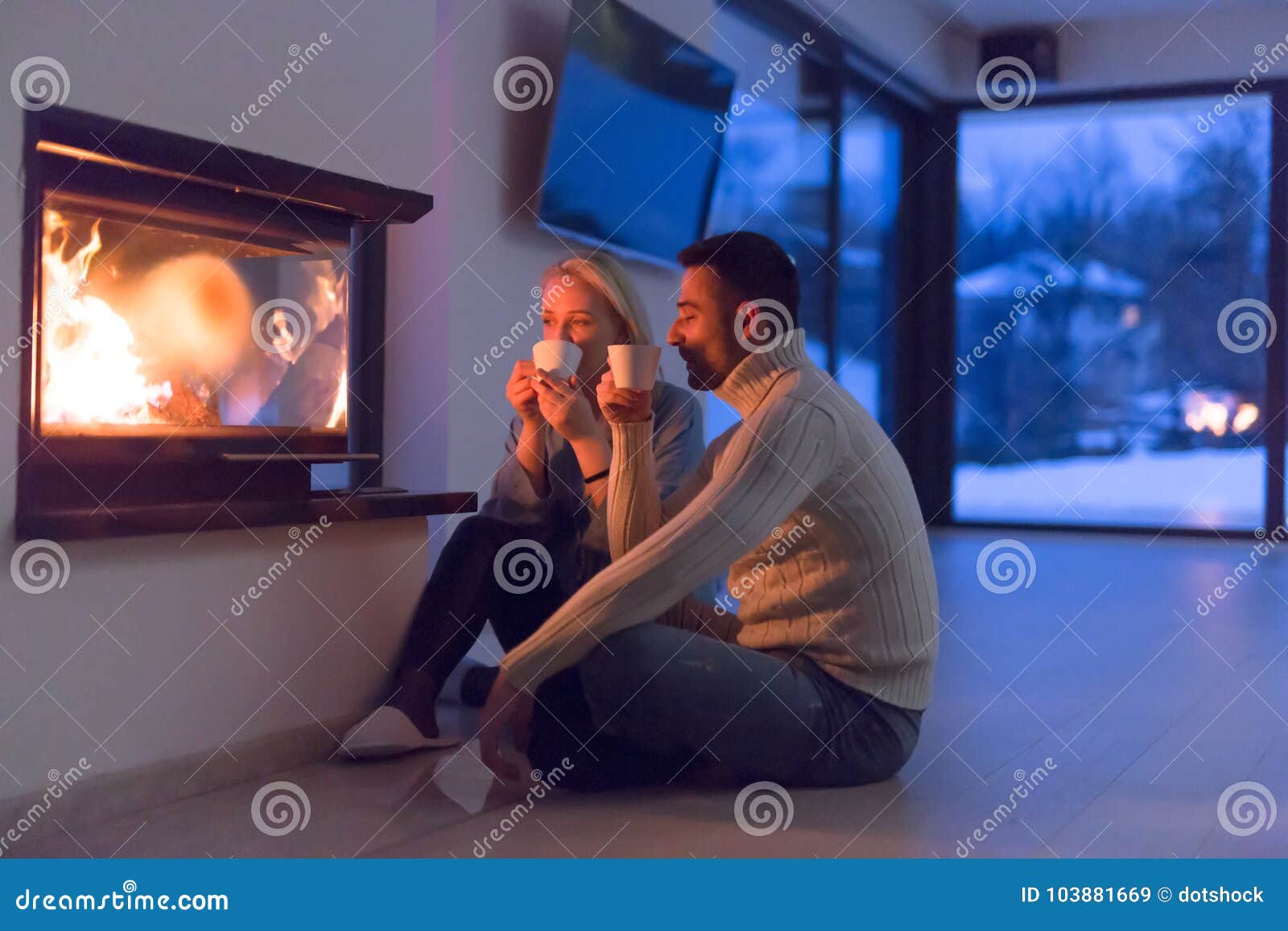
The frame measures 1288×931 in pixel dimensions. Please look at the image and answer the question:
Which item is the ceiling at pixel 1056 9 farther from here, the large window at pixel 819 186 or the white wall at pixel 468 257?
the white wall at pixel 468 257

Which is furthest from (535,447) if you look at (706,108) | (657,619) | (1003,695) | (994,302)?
(994,302)

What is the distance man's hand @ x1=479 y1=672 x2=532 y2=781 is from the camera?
2074 millimetres

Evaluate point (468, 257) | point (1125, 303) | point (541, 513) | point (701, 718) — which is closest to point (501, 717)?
point (701, 718)

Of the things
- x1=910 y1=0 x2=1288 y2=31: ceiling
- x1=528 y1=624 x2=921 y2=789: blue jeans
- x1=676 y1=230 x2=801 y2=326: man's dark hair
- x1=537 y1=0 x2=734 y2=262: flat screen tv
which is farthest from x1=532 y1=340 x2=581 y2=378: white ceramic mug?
x1=910 y1=0 x2=1288 y2=31: ceiling

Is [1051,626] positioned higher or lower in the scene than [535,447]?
lower

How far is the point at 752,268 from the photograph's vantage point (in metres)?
2.20

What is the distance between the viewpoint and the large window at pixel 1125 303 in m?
7.00

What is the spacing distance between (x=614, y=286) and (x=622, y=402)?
0.47 metres

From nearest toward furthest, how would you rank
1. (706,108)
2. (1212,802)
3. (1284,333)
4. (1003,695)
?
(1212,802)
(1003,695)
(706,108)
(1284,333)

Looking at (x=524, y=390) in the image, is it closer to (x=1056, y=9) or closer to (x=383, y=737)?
(x=383, y=737)

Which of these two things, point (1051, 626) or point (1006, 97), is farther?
point (1006, 97)

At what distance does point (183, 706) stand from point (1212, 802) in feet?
5.75

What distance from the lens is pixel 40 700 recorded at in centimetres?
201

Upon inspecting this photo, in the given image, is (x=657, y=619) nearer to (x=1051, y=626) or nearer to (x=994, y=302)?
(x=1051, y=626)
